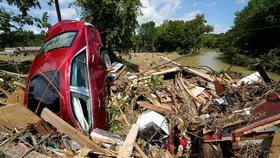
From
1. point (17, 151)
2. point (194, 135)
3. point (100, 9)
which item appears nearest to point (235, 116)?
point (194, 135)

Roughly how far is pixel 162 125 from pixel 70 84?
2023 millimetres

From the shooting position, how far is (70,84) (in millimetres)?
4750

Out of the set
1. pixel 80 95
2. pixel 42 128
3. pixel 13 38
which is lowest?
pixel 42 128

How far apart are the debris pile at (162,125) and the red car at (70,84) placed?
0.38 metres

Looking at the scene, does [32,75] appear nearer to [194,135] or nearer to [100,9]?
[194,135]

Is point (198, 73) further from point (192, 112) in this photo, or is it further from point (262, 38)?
point (262, 38)

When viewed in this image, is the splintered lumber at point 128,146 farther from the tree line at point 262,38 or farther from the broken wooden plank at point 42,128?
the tree line at point 262,38

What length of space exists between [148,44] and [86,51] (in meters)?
68.1

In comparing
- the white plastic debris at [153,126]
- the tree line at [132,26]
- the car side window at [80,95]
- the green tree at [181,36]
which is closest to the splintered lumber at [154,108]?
the white plastic debris at [153,126]

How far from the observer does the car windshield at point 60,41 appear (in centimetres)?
579

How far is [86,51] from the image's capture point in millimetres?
Result: 5777

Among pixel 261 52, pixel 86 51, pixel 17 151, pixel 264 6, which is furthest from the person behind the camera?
pixel 261 52

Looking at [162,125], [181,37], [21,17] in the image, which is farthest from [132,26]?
[181,37]

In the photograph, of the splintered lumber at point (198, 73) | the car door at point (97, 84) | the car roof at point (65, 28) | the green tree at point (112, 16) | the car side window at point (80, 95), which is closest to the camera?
the car side window at point (80, 95)
